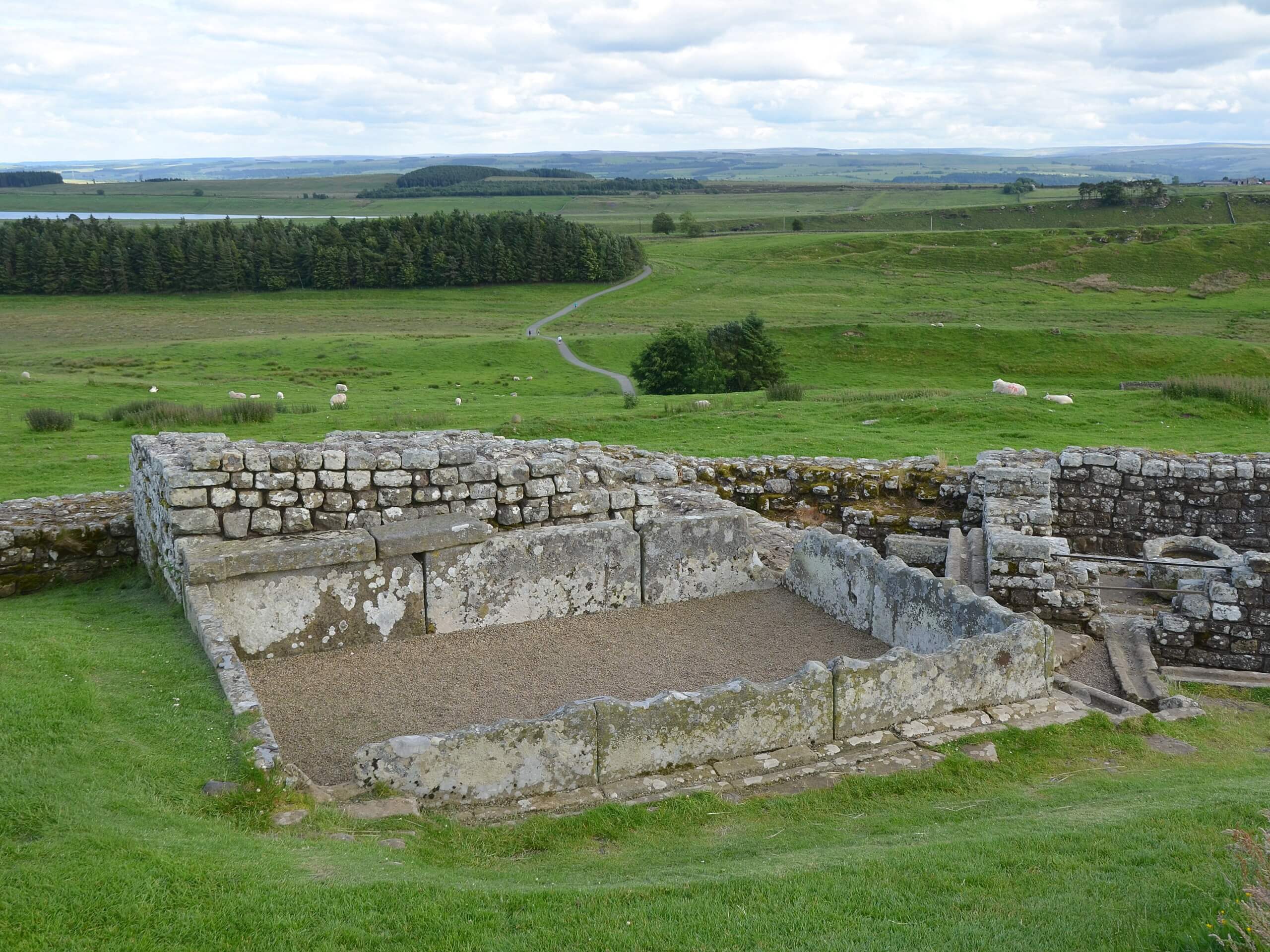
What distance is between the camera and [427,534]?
1038 centimetres

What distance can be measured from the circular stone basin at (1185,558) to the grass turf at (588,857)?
16.5 feet

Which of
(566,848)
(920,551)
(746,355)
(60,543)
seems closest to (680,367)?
(746,355)

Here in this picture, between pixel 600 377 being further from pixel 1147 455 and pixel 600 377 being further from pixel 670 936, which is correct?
pixel 670 936

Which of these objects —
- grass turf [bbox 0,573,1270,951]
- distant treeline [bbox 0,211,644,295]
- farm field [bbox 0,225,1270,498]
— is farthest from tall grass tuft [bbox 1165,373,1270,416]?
distant treeline [bbox 0,211,644,295]

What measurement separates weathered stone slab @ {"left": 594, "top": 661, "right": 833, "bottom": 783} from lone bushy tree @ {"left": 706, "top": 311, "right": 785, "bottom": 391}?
3717 centimetres

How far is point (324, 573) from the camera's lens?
10070 millimetres

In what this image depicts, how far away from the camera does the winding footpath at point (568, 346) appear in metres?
49.9

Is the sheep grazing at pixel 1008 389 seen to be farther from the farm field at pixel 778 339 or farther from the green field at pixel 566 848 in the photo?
the green field at pixel 566 848

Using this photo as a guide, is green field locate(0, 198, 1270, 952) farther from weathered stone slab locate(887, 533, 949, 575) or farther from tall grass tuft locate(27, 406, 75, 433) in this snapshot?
tall grass tuft locate(27, 406, 75, 433)

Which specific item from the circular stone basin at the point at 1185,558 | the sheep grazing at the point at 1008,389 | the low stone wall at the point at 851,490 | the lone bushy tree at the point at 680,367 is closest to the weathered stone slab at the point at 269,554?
the low stone wall at the point at 851,490

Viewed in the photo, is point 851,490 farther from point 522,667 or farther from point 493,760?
point 493,760

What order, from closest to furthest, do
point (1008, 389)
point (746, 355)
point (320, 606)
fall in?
point (320, 606) → point (1008, 389) → point (746, 355)

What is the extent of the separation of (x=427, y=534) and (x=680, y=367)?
33574 mm

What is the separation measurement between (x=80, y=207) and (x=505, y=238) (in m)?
145
